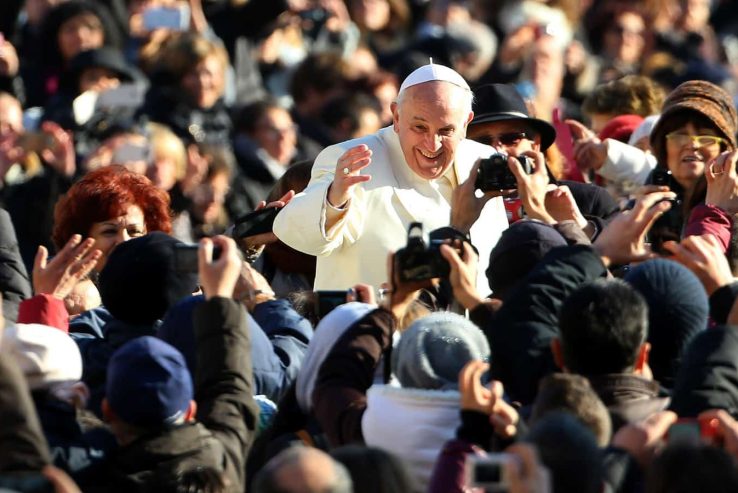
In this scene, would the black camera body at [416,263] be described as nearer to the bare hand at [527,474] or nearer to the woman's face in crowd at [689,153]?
the bare hand at [527,474]

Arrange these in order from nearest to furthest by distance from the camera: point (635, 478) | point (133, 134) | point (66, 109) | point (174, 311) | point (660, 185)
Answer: point (635, 478) < point (174, 311) < point (660, 185) < point (133, 134) < point (66, 109)

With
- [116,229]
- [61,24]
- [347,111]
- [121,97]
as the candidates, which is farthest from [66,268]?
[61,24]

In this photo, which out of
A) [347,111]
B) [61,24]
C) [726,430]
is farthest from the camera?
[61,24]

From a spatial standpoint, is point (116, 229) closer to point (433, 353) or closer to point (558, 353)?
point (433, 353)

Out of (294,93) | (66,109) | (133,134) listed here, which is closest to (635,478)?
(133,134)

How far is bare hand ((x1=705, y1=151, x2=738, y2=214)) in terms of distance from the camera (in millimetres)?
8086

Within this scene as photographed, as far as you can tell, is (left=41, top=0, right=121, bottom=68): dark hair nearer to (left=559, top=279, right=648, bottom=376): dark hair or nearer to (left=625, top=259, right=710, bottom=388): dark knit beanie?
(left=625, top=259, right=710, bottom=388): dark knit beanie

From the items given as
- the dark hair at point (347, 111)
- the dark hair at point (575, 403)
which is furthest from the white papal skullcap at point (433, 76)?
the dark hair at point (347, 111)

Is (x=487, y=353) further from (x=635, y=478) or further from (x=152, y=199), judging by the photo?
(x=152, y=199)

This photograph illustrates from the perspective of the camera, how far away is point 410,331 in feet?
19.2

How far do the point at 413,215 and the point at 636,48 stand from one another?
7.99 metres

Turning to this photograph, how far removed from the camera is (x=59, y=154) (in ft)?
34.8

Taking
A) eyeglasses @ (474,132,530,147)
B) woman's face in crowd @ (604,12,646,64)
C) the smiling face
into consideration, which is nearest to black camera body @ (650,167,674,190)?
eyeglasses @ (474,132,530,147)

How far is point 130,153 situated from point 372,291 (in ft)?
14.7
